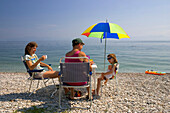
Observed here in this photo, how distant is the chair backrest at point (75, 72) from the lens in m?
3.54

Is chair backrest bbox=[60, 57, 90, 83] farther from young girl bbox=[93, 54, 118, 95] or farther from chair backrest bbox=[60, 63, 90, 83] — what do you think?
young girl bbox=[93, 54, 118, 95]

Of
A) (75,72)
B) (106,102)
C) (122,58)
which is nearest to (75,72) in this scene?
(75,72)

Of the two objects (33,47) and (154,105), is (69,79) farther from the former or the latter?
(154,105)

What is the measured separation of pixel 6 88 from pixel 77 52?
3.41 metres

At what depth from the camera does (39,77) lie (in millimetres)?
4352

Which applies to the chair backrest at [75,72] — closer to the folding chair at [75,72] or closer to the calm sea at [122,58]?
the folding chair at [75,72]

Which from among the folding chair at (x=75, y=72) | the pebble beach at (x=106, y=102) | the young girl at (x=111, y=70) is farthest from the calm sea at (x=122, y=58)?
the folding chair at (x=75, y=72)

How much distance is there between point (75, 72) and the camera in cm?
361

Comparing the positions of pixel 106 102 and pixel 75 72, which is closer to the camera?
pixel 75 72

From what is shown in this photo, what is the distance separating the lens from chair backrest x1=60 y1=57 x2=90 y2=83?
354 centimetres

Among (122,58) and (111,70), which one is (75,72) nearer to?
(111,70)

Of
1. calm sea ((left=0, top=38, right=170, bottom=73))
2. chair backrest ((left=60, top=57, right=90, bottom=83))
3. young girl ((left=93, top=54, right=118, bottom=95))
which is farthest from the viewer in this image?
calm sea ((left=0, top=38, right=170, bottom=73))

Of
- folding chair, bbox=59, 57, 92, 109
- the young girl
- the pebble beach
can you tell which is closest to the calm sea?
the pebble beach

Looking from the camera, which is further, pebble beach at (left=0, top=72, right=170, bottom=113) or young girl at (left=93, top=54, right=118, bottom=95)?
young girl at (left=93, top=54, right=118, bottom=95)
